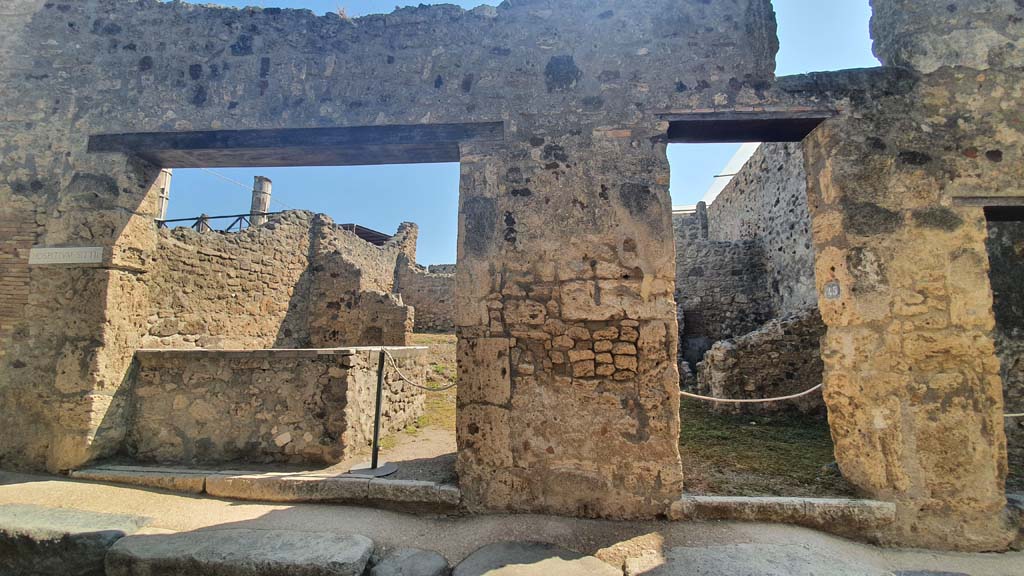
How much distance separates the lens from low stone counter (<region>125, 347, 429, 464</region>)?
4.52m

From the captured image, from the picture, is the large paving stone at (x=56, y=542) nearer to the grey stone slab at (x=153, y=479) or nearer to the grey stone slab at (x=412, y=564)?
the grey stone slab at (x=153, y=479)

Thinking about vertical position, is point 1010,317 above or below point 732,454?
above

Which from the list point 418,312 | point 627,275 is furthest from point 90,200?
point 418,312

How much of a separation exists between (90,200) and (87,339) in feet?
4.52

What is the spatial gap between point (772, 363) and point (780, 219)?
486 centimetres

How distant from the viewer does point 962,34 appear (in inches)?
149

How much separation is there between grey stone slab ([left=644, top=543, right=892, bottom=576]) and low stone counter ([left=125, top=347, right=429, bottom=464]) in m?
3.38

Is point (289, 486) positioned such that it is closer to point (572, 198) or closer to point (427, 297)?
point (572, 198)

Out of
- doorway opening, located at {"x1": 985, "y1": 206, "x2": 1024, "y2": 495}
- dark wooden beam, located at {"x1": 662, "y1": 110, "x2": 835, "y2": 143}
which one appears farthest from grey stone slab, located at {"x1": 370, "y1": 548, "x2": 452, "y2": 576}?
doorway opening, located at {"x1": 985, "y1": 206, "x2": 1024, "y2": 495}

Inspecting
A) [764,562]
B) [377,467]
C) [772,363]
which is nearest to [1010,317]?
[772,363]

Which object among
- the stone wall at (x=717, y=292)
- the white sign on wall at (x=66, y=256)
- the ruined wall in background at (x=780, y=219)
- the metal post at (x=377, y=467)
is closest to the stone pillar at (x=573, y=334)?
the metal post at (x=377, y=467)

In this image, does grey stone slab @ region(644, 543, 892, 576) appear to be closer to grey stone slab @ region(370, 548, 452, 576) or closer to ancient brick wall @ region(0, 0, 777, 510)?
ancient brick wall @ region(0, 0, 777, 510)

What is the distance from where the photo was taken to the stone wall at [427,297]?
17.1 meters

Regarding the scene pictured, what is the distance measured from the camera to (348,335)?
10656mm
